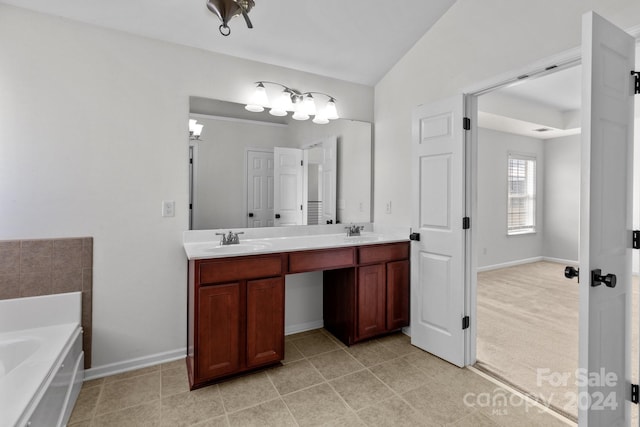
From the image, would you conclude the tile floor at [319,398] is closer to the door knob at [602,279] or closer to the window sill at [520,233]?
the door knob at [602,279]

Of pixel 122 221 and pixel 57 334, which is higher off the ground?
pixel 122 221

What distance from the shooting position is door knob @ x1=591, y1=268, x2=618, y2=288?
Answer: 124 centimetres

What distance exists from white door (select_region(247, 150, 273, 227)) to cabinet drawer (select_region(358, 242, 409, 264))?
2.84ft

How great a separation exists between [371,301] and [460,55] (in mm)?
2043

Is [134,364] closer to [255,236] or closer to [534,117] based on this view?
[255,236]

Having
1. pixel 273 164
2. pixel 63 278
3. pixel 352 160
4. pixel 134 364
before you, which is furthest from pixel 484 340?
pixel 63 278

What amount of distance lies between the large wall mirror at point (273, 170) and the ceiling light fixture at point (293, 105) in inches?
2.7

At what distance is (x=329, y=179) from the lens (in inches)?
125

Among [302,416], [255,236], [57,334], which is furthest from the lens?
[255,236]

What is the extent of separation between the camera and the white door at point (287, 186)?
9.49 feet

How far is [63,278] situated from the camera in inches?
84.7

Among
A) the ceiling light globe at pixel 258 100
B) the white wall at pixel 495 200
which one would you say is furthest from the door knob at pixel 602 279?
the white wall at pixel 495 200

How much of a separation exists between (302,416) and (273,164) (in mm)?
1948

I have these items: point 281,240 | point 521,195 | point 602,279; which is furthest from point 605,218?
point 521,195
